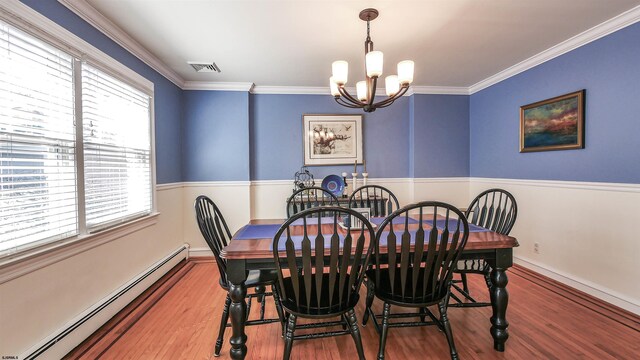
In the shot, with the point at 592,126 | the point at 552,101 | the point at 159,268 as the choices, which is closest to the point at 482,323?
the point at 592,126

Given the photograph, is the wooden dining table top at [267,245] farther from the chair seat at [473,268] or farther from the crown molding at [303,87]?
the crown molding at [303,87]

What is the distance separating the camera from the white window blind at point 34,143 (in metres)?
1.39

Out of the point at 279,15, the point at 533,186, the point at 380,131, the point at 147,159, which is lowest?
the point at 533,186

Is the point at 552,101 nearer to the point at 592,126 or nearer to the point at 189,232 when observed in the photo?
the point at 592,126

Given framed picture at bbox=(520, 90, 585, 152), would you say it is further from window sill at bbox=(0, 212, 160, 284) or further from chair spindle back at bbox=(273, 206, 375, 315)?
window sill at bbox=(0, 212, 160, 284)

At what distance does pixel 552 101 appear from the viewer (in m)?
2.78

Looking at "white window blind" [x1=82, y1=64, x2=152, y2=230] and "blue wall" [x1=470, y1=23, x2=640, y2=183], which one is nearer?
"white window blind" [x1=82, y1=64, x2=152, y2=230]

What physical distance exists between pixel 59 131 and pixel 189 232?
2209 mm

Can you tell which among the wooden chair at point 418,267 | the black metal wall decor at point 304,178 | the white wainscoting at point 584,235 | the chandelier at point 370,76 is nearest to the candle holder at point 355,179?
the black metal wall decor at point 304,178

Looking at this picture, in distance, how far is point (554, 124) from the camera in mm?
2779

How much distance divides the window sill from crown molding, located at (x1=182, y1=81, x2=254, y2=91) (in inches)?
82.2

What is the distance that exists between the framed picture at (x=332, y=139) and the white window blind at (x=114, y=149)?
6.60 feet

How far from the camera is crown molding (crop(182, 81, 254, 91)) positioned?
11.8ft

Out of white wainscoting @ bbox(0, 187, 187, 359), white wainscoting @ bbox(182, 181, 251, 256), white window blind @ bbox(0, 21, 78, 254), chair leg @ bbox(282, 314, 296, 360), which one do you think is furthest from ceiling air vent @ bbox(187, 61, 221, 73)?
chair leg @ bbox(282, 314, 296, 360)
